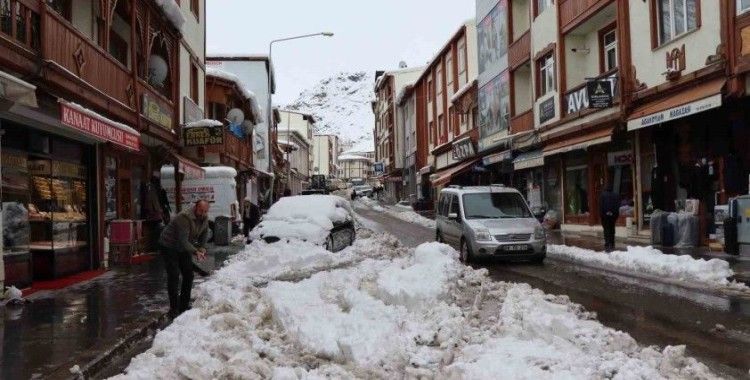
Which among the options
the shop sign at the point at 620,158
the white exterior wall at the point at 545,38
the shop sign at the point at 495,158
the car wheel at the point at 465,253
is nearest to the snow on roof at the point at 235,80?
the shop sign at the point at 495,158

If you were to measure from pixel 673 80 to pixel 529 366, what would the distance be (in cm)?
1285

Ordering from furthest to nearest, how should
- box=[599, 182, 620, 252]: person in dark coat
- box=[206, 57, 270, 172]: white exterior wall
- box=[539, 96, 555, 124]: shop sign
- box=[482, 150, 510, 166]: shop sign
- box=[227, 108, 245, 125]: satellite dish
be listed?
box=[206, 57, 270, 172]: white exterior wall < box=[227, 108, 245, 125]: satellite dish < box=[482, 150, 510, 166]: shop sign < box=[539, 96, 555, 124]: shop sign < box=[599, 182, 620, 252]: person in dark coat

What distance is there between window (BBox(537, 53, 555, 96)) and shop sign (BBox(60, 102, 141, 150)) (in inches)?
619

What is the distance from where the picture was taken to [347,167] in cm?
14588

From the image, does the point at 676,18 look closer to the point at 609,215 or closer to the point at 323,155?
the point at 609,215

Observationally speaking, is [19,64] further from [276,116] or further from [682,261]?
[276,116]

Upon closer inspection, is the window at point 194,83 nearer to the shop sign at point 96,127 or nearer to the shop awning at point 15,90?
the shop sign at point 96,127

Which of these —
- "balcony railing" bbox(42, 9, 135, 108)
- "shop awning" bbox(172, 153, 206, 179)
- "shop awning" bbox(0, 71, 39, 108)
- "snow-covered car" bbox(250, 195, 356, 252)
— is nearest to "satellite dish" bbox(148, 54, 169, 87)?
"shop awning" bbox(172, 153, 206, 179)

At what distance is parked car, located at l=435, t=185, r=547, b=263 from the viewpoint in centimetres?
1404

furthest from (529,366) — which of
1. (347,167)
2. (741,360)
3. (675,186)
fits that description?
(347,167)

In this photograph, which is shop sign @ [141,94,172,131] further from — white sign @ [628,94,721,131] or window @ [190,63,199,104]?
white sign @ [628,94,721,131]

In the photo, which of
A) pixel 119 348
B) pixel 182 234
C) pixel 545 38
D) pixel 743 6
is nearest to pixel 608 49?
pixel 545 38

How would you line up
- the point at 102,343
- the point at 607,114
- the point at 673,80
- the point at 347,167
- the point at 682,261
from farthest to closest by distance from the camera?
1. the point at 347,167
2. the point at 607,114
3. the point at 673,80
4. the point at 682,261
5. the point at 102,343

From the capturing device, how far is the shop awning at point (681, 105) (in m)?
13.5
